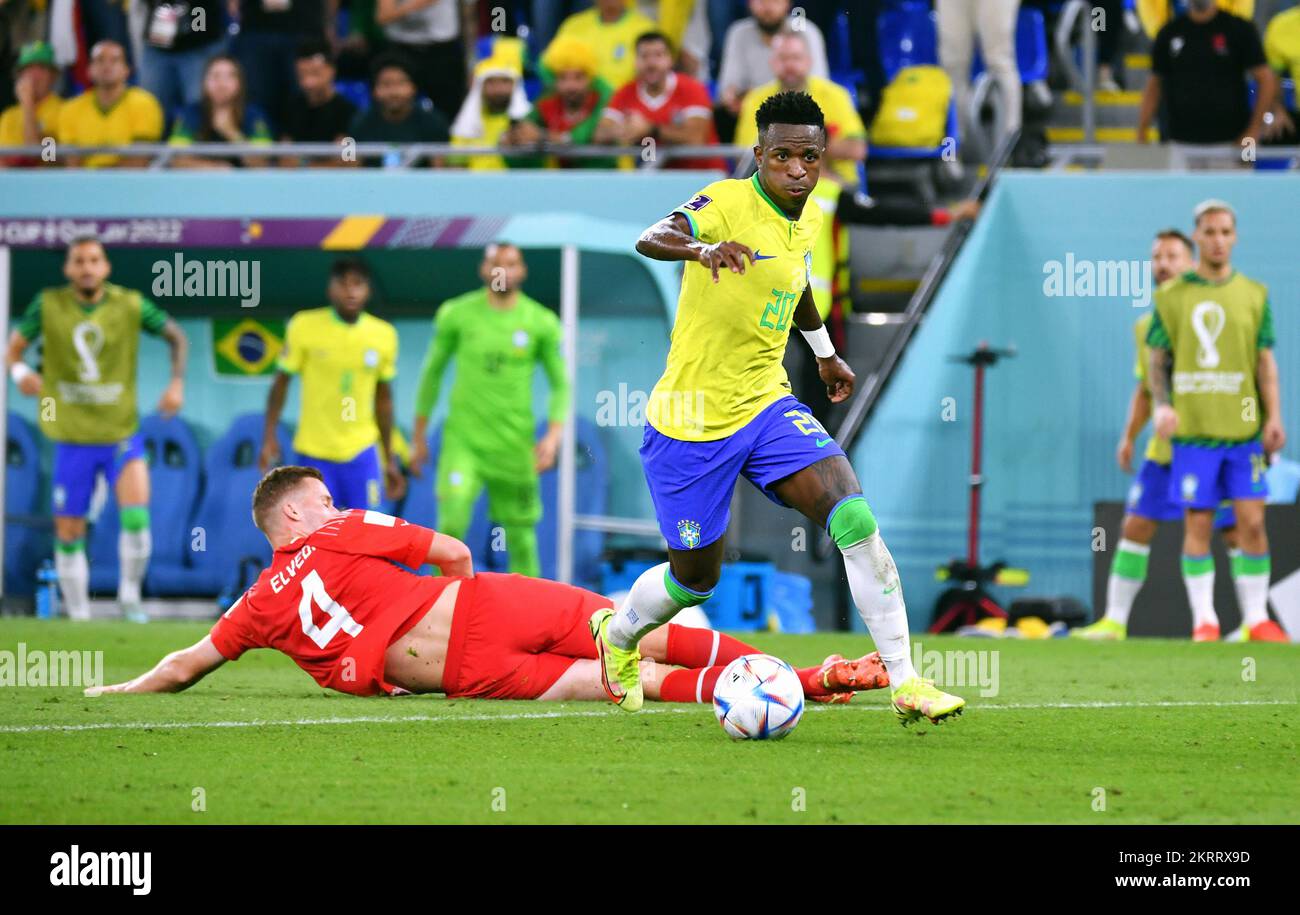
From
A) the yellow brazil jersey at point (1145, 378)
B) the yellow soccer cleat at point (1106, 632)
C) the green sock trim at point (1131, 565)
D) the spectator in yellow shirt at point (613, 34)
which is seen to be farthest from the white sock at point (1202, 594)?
the spectator in yellow shirt at point (613, 34)

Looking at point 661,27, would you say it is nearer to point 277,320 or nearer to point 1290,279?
point 277,320

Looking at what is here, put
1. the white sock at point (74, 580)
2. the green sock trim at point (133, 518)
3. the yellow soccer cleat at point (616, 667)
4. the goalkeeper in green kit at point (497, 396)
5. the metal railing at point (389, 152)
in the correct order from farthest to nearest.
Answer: the metal railing at point (389, 152)
the white sock at point (74, 580)
the green sock trim at point (133, 518)
the goalkeeper in green kit at point (497, 396)
the yellow soccer cleat at point (616, 667)

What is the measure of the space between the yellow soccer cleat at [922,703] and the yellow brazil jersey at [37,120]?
1131 centimetres

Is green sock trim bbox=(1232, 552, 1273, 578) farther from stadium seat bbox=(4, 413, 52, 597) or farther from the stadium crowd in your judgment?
stadium seat bbox=(4, 413, 52, 597)

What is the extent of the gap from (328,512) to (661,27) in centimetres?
886

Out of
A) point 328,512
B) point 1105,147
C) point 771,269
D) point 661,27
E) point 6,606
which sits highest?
point 661,27

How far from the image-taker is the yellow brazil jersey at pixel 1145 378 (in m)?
12.4

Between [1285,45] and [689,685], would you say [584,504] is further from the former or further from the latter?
[689,685]

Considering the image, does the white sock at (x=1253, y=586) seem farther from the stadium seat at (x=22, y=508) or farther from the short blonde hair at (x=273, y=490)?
the stadium seat at (x=22, y=508)

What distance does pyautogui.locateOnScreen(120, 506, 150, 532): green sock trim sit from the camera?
13.3 meters

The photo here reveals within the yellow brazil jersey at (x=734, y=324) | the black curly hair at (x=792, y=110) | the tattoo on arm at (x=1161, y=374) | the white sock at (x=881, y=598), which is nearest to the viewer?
the white sock at (x=881, y=598)

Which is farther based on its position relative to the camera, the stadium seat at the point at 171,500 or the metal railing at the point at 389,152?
the stadium seat at the point at 171,500

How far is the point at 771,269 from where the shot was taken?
6891 millimetres
